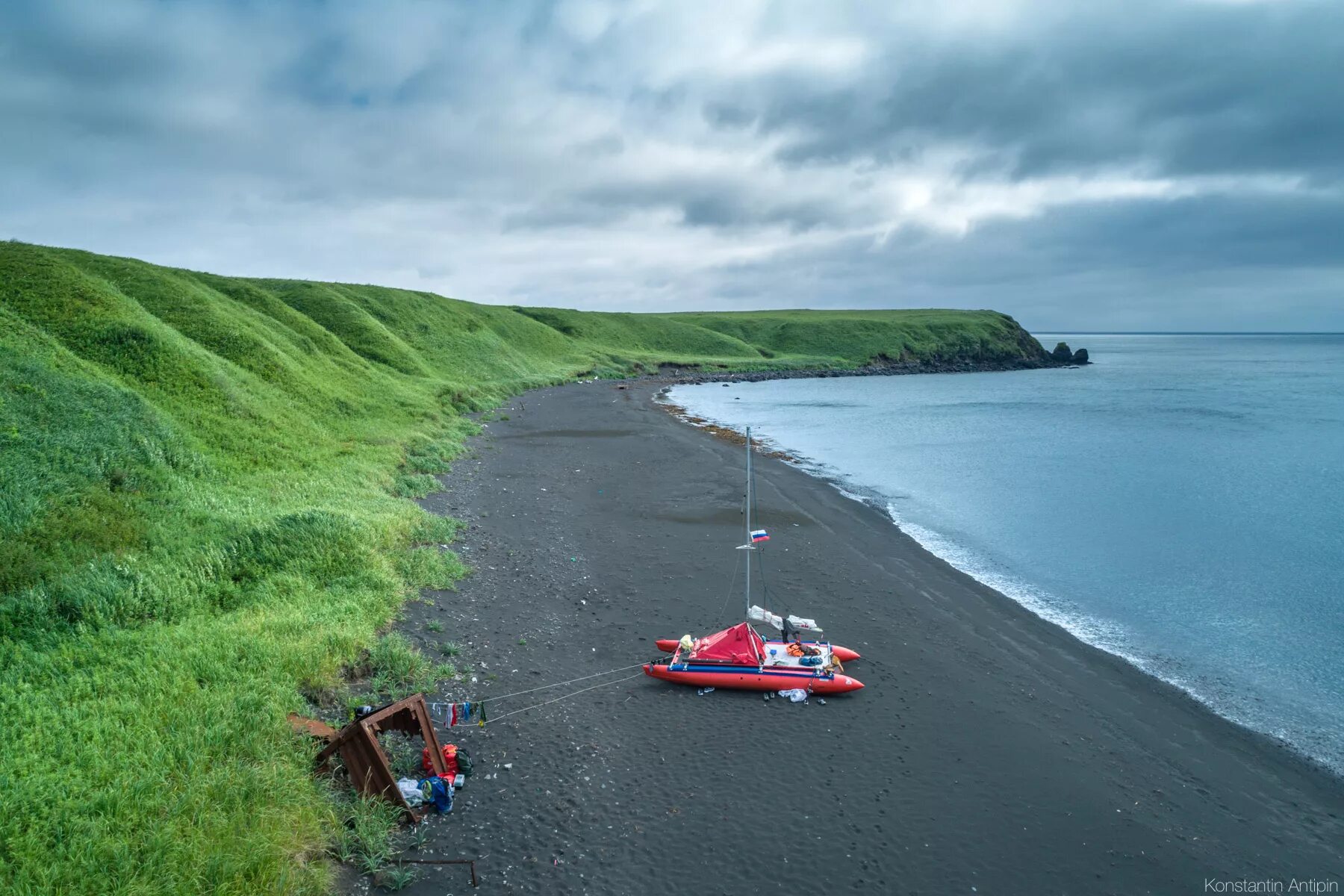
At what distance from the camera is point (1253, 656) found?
1817 cm

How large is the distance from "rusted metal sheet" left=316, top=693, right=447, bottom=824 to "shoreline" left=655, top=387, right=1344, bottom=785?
52.2ft

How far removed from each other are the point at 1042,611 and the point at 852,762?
11.6 m

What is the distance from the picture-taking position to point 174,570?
617 inches

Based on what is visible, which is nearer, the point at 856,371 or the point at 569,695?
the point at 569,695

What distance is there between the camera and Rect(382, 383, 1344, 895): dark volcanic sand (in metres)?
10.2

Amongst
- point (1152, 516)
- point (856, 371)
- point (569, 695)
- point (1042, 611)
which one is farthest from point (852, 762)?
point (856, 371)

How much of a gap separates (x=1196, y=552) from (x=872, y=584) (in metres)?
14.5

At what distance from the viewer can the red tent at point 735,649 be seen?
15.0 metres

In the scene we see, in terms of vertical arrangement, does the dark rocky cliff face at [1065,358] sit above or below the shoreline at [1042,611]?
above

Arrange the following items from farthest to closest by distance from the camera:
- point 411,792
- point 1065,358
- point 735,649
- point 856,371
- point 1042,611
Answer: point 1065,358 → point 856,371 → point 1042,611 → point 735,649 → point 411,792

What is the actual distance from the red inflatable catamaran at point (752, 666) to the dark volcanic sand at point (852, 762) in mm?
335

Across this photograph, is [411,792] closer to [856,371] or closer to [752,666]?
[752,666]

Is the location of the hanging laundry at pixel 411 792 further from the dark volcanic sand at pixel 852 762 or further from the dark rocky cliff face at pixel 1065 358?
the dark rocky cliff face at pixel 1065 358

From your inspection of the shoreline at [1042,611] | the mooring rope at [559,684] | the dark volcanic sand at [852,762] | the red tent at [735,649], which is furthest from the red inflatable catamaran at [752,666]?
the shoreline at [1042,611]
